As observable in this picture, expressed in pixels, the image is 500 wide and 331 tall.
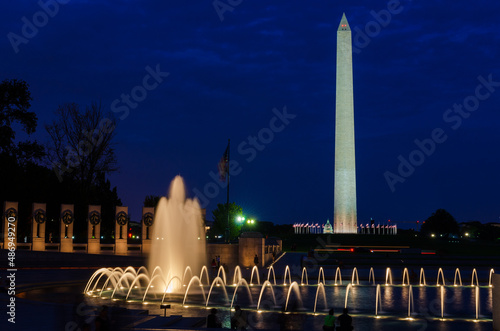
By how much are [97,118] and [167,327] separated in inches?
1855

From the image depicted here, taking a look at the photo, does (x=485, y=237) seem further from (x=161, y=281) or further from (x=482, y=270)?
(x=161, y=281)

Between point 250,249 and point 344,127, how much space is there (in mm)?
35051

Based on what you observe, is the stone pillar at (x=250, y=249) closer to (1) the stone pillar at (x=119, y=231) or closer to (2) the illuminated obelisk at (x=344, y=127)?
(1) the stone pillar at (x=119, y=231)

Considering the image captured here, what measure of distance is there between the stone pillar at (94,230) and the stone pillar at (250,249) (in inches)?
438

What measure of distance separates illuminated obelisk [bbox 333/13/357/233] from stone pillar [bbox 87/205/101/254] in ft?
117

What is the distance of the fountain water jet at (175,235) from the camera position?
28.3 m

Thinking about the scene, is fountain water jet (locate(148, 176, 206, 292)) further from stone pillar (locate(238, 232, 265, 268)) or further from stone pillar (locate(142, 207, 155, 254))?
stone pillar (locate(142, 207, 155, 254))

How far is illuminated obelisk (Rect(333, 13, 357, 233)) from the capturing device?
69312 mm

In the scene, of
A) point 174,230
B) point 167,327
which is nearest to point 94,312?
point 167,327

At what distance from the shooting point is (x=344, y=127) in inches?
2751

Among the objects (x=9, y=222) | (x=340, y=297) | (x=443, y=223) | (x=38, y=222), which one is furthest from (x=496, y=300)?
(x=443, y=223)

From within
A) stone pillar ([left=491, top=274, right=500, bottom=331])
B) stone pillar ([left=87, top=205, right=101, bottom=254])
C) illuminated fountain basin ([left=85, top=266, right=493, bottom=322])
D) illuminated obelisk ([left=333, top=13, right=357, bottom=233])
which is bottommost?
illuminated fountain basin ([left=85, top=266, right=493, bottom=322])

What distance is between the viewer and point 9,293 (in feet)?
67.6

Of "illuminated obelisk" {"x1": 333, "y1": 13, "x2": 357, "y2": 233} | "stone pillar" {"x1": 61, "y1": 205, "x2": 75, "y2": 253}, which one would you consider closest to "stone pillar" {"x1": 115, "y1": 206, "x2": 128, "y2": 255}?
"stone pillar" {"x1": 61, "y1": 205, "x2": 75, "y2": 253}
